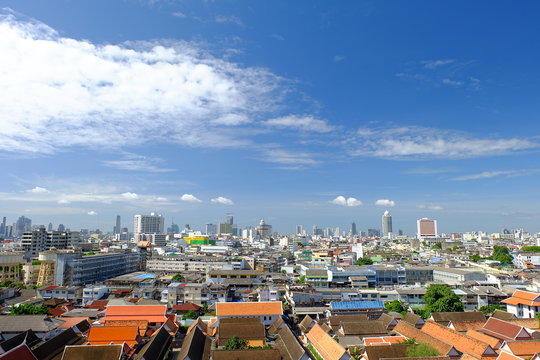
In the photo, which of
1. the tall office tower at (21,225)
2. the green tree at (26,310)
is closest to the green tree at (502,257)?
the green tree at (26,310)

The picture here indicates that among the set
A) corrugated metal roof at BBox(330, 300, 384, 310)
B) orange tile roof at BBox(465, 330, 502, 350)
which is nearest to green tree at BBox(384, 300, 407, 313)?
corrugated metal roof at BBox(330, 300, 384, 310)

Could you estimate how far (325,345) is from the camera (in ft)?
68.4

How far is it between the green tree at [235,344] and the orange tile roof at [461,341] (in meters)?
10.3

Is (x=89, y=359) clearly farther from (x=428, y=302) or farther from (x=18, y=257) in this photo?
(x=18, y=257)

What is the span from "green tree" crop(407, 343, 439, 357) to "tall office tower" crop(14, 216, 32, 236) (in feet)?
600

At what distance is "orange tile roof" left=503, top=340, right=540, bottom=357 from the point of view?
59.9 feet

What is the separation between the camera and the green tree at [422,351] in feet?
59.9

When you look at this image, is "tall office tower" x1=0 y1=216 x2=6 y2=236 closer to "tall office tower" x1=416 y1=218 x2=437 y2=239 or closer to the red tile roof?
"tall office tower" x1=416 y1=218 x2=437 y2=239

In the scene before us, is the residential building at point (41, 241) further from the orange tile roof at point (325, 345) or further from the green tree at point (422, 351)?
the green tree at point (422, 351)

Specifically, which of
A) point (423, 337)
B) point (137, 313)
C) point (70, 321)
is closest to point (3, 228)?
point (70, 321)

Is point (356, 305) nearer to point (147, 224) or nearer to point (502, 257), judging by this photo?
point (502, 257)

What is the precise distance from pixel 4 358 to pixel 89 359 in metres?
3.28

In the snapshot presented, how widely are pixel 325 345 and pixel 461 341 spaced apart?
690cm

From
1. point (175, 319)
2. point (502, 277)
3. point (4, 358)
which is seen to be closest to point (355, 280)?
point (502, 277)
